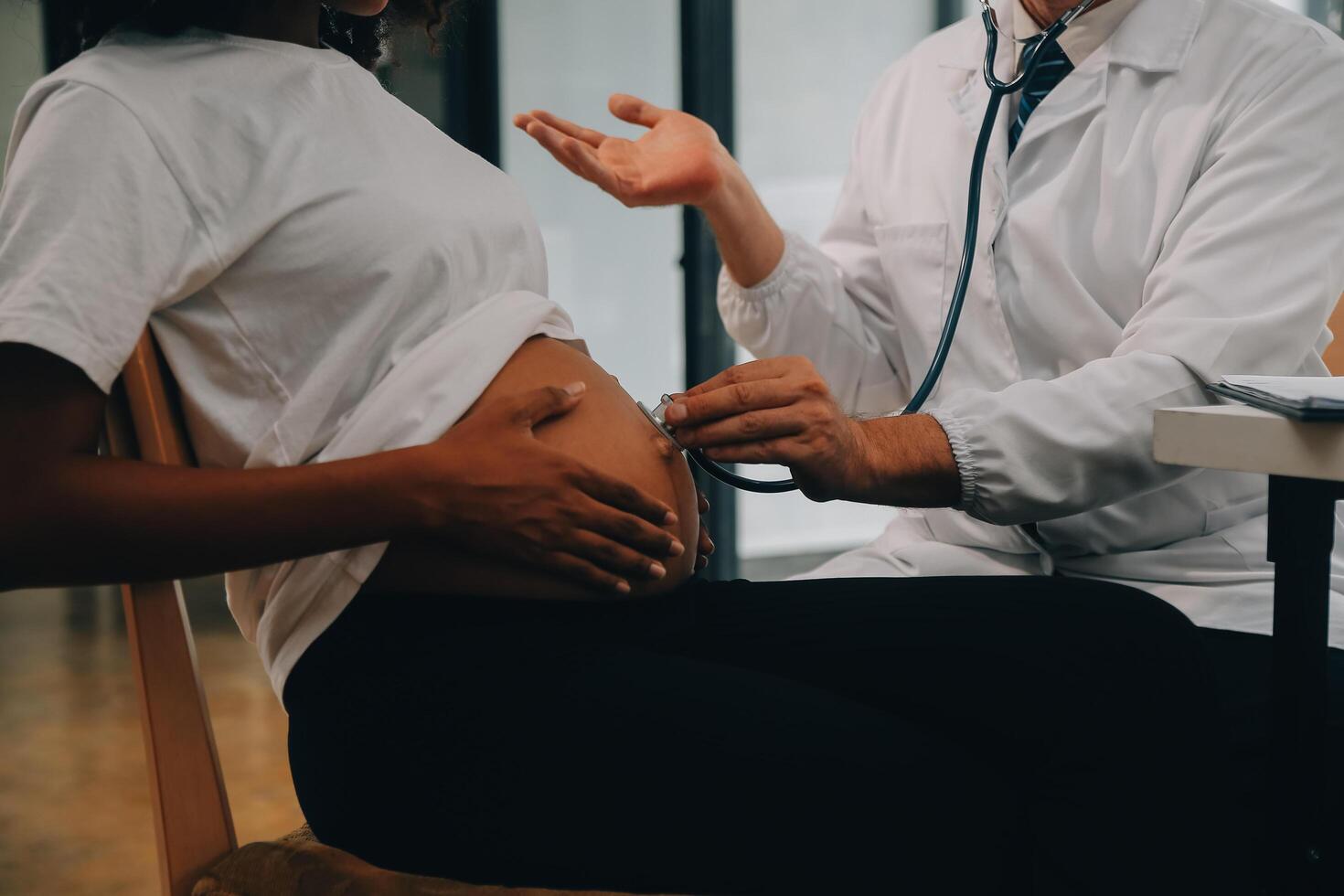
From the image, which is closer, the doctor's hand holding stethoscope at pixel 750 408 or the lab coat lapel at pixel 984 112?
the doctor's hand holding stethoscope at pixel 750 408

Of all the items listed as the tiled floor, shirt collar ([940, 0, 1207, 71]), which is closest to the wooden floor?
the tiled floor

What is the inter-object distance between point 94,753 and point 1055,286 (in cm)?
222

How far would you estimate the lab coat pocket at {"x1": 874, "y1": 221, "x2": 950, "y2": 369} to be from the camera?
4.80ft

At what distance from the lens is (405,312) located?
37.4 inches

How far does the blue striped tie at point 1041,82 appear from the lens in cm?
141

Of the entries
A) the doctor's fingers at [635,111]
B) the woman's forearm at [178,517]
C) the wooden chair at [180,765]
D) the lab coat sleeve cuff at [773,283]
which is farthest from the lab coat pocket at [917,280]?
the wooden chair at [180,765]

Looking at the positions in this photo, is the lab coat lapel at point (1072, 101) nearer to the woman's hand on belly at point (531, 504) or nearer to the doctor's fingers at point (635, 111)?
the doctor's fingers at point (635, 111)

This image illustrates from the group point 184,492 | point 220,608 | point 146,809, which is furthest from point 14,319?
point 220,608

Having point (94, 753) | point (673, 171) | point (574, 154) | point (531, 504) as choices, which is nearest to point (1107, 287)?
point (673, 171)

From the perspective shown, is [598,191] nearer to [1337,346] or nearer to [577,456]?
[1337,346]

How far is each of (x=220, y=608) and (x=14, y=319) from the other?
3.40 meters

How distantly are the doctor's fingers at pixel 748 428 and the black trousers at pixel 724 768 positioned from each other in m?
0.20

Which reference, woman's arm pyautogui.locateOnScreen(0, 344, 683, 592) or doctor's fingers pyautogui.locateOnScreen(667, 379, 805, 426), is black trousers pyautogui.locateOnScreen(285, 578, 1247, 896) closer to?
woman's arm pyautogui.locateOnScreen(0, 344, 683, 592)

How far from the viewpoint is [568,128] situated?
1.33 metres
